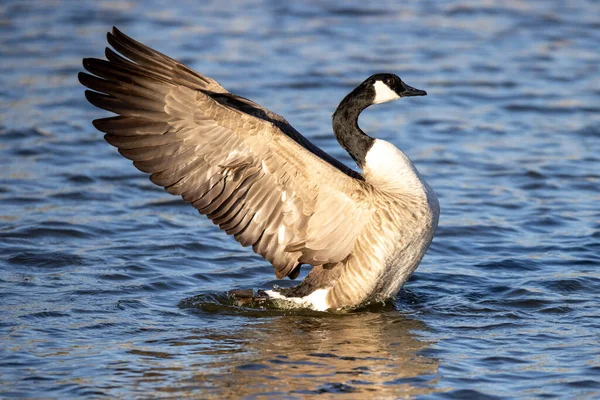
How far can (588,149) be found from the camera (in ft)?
40.9

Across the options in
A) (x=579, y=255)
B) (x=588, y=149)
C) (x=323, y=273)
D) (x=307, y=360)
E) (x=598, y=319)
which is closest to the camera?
(x=307, y=360)

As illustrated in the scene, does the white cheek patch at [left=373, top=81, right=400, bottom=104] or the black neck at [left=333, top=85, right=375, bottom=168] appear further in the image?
the white cheek patch at [left=373, top=81, right=400, bottom=104]

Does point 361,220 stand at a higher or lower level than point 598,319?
higher

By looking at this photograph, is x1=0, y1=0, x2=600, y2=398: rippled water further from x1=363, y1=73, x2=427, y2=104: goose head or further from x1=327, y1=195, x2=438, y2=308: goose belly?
x1=363, y1=73, x2=427, y2=104: goose head

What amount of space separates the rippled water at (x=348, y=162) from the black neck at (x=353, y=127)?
1.34m

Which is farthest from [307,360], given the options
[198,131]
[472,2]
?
[472,2]

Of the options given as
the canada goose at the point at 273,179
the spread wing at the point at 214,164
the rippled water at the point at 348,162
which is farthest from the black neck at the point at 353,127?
the rippled water at the point at 348,162

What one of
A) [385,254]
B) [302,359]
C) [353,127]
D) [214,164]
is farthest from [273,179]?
[302,359]

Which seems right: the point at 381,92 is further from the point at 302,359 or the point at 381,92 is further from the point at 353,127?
the point at 302,359

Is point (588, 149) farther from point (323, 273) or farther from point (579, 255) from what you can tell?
point (323, 273)

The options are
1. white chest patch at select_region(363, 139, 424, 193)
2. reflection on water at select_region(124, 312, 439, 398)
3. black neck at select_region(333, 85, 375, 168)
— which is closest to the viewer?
reflection on water at select_region(124, 312, 439, 398)

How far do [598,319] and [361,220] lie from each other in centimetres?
200

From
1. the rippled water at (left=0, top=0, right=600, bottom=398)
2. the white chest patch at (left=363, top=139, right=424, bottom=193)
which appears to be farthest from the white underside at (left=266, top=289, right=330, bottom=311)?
the white chest patch at (left=363, top=139, right=424, bottom=193)

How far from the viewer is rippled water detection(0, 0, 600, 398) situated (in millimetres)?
6684
